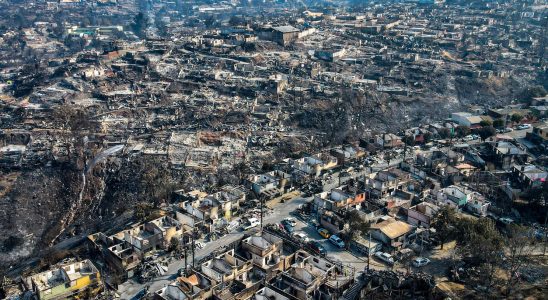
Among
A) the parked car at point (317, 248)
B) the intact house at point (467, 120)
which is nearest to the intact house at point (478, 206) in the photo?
the parked car at point (317, 248)

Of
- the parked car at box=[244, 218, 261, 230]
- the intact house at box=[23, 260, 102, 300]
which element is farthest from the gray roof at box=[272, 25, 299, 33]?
the intact house at box=[23, 260, 102, 300]

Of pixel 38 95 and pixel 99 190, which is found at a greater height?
pixel 38 95

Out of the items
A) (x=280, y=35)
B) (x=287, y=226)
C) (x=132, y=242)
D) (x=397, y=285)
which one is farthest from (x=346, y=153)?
(x=280, y=35)

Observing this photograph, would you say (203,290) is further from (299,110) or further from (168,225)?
(299,110)

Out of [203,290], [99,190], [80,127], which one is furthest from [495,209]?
[80,127]

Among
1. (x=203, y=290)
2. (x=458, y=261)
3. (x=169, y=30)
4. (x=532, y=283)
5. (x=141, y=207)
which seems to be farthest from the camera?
(x=169, y=30)

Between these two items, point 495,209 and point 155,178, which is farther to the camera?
point 155,178

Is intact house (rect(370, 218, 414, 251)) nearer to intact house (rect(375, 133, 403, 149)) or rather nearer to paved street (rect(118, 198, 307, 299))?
paved street (rect(118, 198, 307, 299))
